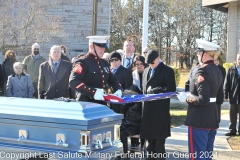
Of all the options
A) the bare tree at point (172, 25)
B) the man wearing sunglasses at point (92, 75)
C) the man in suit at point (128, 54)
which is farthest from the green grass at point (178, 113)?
the bare tree at point (172, 25)

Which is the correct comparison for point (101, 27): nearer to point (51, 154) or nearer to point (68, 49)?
point (68, 49)

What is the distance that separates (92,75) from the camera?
17.7 feet

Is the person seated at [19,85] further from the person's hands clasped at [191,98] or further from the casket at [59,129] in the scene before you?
the casket at [59,129]

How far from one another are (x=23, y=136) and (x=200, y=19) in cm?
3521

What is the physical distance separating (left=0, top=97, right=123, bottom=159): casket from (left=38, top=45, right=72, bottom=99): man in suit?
2.73 meters

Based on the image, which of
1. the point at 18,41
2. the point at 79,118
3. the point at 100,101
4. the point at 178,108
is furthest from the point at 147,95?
the point at 18,41

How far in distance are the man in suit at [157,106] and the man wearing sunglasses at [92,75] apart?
73 cm

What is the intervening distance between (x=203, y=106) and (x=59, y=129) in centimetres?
219

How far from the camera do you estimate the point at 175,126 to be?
33.1 feet

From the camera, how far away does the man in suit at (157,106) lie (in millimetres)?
6098

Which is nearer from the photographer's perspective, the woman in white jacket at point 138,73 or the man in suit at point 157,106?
the man in suit at point 157,106

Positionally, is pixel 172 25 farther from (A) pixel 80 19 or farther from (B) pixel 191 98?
(B) pixel 191 98

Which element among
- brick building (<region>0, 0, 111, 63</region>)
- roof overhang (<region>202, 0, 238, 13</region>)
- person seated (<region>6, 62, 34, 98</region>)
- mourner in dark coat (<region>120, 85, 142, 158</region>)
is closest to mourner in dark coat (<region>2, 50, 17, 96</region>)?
person seated (<region>6, 62, 34, 98</region>)

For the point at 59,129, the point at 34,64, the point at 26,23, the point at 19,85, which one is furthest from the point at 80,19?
the point at 59,129
